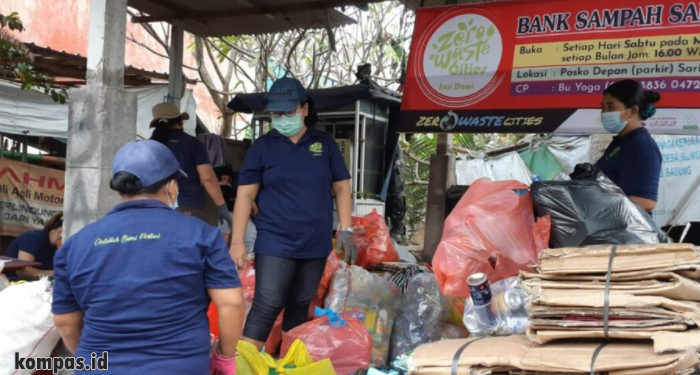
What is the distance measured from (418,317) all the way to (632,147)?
5.72 feet

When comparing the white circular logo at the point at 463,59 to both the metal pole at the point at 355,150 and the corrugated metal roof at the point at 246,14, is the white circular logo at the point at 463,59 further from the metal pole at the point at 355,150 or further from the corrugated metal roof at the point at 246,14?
the metal pole at the point at 355,150

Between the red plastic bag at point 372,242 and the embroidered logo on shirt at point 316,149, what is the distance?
1570mm

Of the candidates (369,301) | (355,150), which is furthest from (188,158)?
(355,150)

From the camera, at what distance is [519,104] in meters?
4.91

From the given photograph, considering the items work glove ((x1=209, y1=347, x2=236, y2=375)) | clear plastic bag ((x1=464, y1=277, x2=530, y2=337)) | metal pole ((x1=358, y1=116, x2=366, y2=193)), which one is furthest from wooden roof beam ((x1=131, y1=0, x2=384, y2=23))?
work glove ((x1=209, y1=347, x2=236, y2=375))

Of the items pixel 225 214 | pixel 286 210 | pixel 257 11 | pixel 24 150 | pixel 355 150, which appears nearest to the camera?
pixel 286 210

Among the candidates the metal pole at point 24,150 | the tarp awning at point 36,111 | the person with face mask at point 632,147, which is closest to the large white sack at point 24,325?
the person with face mask at point 632,147

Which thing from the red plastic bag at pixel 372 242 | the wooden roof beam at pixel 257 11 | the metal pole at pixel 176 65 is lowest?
the red plastic bag at pixel 372 242

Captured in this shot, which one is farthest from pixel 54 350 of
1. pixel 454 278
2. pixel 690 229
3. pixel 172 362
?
pixel 690 229

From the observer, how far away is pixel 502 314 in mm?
3080

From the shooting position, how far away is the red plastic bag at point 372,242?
548cm

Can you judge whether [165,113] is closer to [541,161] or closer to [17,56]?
[17,56]

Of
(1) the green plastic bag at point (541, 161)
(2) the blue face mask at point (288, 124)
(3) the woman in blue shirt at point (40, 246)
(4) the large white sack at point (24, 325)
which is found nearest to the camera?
(4) the large white sack at point (24, 325)

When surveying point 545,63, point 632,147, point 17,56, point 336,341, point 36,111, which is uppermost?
point 17,56
